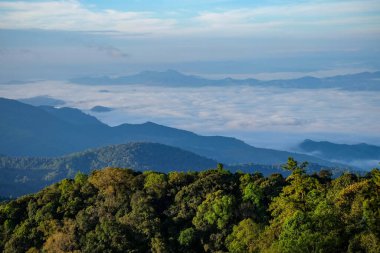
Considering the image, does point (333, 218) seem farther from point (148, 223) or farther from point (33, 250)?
point (33, 250)

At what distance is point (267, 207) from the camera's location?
46.1 metres

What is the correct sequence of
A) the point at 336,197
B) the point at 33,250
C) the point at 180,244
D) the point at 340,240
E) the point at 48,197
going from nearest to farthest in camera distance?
1. the point at 340,240
2. the point at 336,197
3. the point at 180,244
4. the point at 33,250
5. the point at 48,197

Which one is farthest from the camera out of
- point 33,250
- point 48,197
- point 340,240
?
point 48,197

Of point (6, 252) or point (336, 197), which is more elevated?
point (336, 197)

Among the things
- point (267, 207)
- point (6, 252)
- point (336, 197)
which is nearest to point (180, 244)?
point (267, 207)

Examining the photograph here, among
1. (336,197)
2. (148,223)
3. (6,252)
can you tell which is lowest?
(6,252)

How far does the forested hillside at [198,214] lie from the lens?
118ft

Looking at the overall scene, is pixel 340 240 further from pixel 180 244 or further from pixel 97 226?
pixel 97 226

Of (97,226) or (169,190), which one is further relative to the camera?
(169,190)

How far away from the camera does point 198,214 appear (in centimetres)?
4600

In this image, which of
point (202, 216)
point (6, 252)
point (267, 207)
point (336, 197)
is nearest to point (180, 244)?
point (202, 216)

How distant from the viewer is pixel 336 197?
40.4 m

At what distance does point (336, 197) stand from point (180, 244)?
10.9 metres

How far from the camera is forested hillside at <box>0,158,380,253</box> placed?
118 ft
